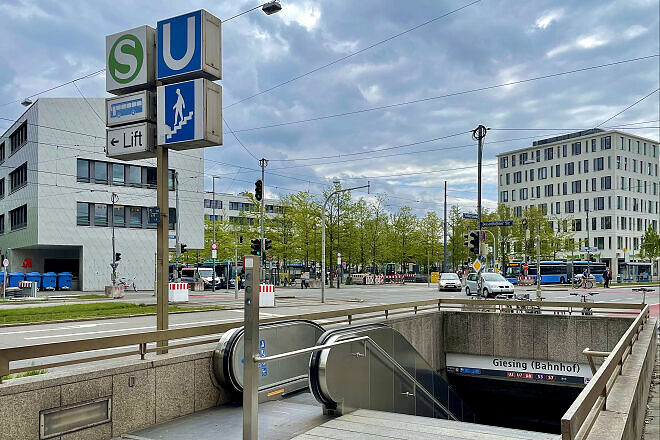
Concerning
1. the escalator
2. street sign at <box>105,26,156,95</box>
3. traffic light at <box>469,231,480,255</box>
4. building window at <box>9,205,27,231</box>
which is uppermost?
street sign at <box>105,26,156,95</box>

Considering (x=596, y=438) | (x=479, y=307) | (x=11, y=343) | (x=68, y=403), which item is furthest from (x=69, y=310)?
(x=596, y=438)

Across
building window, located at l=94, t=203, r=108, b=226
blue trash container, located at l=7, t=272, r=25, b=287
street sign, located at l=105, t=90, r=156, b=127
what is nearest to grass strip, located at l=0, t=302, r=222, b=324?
street sign, located at l=105, t=90, r=156, b=127

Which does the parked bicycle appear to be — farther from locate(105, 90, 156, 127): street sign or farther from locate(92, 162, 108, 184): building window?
locate(105, 90, 156, 127): street sign

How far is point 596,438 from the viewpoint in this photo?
15.9 feet

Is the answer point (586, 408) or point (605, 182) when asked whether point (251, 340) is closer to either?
point (586, 408)

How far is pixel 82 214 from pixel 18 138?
32.2 ft

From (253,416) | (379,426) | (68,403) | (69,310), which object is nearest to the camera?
(253,416)

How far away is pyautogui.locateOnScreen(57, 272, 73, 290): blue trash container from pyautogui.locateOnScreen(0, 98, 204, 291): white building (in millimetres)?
1018

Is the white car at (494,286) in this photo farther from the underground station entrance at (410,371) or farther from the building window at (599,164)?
the building window at (599,164)

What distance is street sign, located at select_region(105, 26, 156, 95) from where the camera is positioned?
8805mm

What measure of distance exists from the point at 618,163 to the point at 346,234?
56305 millimetres

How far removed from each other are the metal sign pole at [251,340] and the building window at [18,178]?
156ft

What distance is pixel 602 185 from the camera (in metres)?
91.9

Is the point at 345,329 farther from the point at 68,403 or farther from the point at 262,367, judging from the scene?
the point at 68,403
